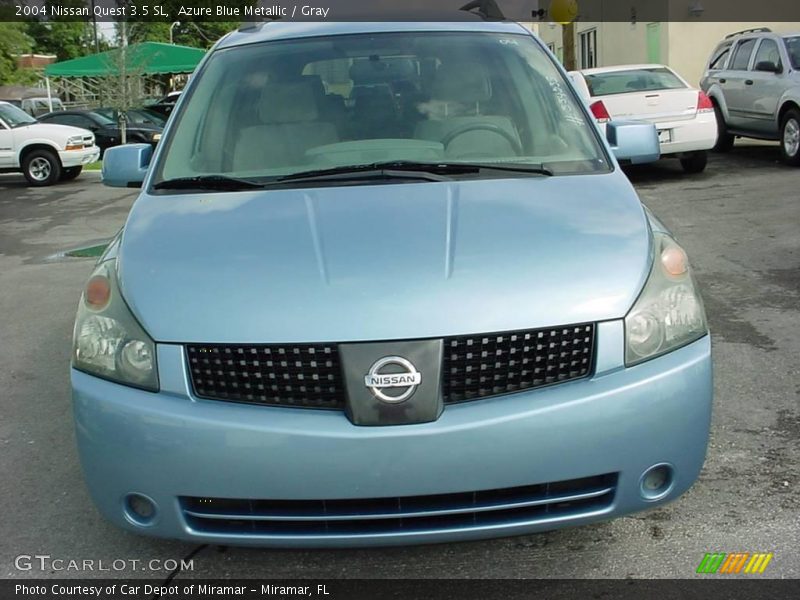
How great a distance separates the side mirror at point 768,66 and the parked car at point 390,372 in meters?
11.5

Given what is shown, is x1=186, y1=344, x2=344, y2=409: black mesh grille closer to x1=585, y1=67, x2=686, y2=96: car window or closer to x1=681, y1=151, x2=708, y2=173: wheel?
x1=585, y1=67, x2=686, y2=96: car window

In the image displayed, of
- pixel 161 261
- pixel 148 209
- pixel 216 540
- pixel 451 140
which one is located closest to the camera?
pixel 216 540

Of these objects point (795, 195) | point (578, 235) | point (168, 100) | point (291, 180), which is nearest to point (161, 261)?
point (291, 180)

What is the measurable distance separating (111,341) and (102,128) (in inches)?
829

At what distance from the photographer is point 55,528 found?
335cm

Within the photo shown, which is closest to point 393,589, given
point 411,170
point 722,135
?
point 411,170

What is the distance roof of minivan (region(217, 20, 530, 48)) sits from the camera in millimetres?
4238

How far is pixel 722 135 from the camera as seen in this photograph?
15438mm

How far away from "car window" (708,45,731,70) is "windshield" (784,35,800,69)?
5.48 feet

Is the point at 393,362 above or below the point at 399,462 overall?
above

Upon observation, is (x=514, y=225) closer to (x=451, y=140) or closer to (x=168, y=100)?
(x=451, y=140)

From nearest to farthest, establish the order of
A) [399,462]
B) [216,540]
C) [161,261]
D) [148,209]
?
1. [399,462]
2. [216,540]
3. [161,261]
4. [148,209]

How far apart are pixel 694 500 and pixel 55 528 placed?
2294 millimetres

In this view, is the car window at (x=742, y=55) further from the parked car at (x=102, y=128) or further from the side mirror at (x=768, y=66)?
the parked car at (x=102, y=128)
